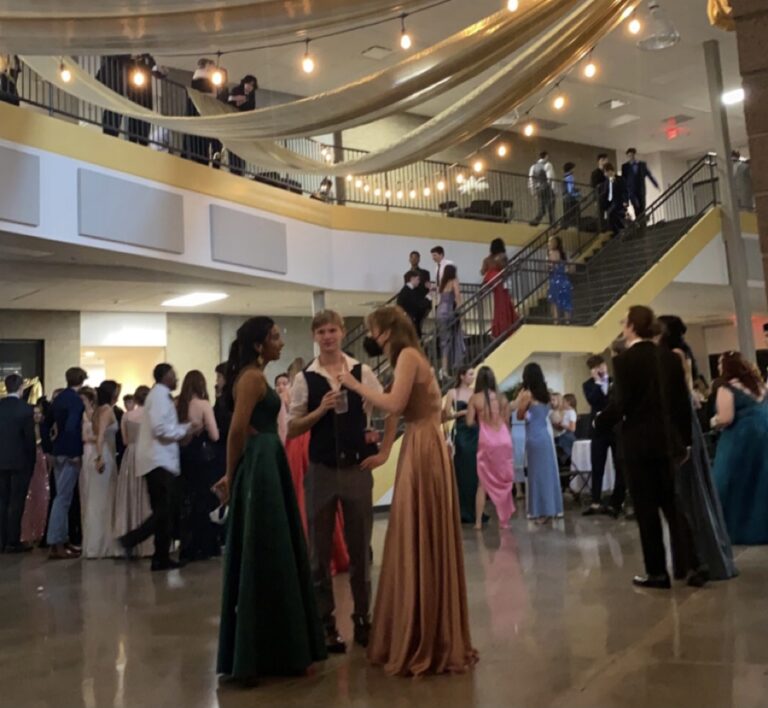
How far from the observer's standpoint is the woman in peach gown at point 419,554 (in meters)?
3.22

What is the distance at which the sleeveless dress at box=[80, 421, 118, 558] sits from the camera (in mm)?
7156

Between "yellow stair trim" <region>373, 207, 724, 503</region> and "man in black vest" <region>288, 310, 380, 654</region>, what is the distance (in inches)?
198

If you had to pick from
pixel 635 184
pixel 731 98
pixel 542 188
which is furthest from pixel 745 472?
pixel 542 188

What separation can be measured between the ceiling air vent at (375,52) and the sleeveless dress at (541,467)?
671 centimetres

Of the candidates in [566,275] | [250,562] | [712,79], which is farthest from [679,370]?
[712,79]

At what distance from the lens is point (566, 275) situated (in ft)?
40.4

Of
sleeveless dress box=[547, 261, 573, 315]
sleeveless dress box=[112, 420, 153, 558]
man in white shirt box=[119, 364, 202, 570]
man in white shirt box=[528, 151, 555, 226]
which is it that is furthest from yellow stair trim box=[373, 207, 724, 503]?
man in white shirt box=[119, 364, 202, 570]

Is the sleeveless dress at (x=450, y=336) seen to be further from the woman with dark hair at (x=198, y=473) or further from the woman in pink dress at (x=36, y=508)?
the woman in pink dress at (x=36, y=508)

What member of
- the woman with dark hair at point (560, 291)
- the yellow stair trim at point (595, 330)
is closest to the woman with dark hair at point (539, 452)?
the yellow stair trim at point (595, 330)

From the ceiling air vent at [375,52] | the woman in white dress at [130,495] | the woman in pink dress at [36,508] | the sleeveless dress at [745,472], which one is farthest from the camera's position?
the ceiling air vent at [375,52]

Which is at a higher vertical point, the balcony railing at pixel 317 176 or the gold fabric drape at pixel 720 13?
the balcony railing at pixel 317 176

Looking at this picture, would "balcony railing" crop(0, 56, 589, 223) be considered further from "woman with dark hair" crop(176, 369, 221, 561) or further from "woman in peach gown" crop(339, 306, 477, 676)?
"woman in peach gown" crop(339, 306, 477, 676)

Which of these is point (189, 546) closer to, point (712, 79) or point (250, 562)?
point (250, 562)

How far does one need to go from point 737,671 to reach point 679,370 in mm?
1935
